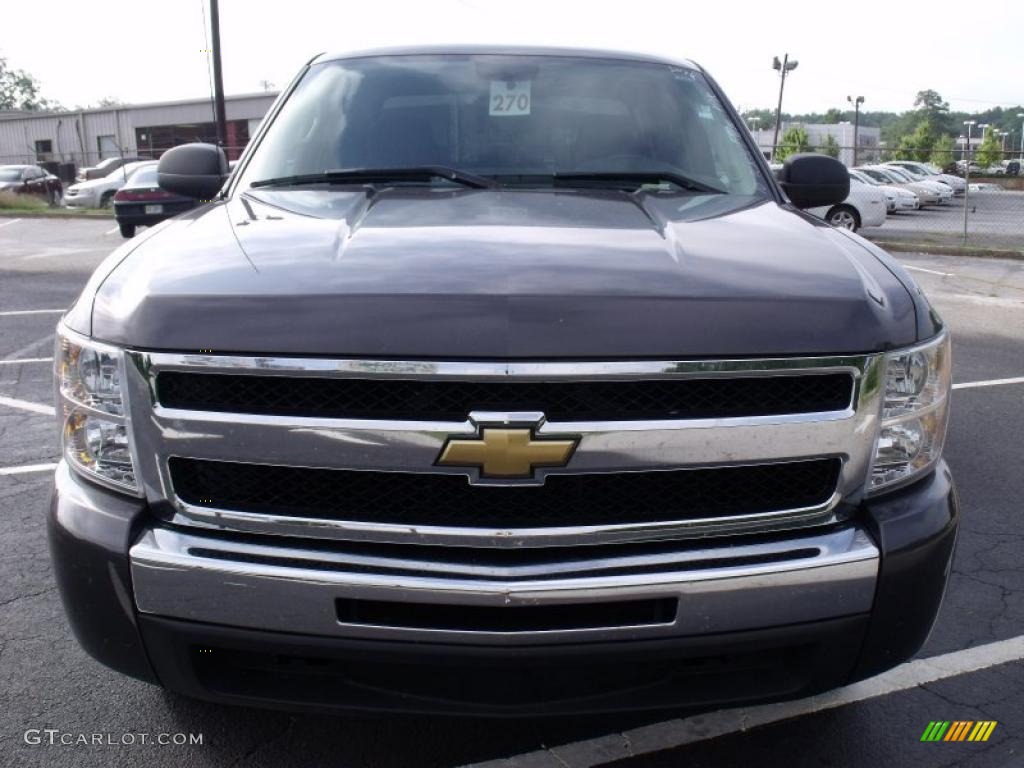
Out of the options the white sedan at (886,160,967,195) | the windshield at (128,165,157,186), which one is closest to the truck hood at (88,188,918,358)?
the windshield at (128,165,157,186)

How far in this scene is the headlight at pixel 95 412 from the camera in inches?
82.7

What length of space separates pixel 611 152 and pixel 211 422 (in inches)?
75.1

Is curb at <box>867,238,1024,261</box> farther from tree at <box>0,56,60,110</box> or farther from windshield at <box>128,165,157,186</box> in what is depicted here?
tree at <box>0,56,60,110</box>

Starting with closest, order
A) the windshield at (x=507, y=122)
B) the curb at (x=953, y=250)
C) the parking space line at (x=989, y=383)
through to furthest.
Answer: the windshield at (x=507, y=122)
the parking space line at (x=989, y=383)
the curb at (x=953, y=250)

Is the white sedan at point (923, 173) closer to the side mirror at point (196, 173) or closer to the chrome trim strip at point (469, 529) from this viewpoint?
the side mirror at point (196, 173)

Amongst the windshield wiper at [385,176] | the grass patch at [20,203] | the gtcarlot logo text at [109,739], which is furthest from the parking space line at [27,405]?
the grass patch at [20,203]

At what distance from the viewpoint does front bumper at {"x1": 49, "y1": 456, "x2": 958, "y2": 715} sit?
1990 millimetres

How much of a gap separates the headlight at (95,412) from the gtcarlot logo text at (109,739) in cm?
86

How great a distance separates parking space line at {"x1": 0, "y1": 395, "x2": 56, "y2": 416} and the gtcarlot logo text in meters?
3.67

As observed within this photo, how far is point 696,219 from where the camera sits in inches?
107

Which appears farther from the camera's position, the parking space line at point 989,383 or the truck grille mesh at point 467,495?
the parking space line at point 989,383

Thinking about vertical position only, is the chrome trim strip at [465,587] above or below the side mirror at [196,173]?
below

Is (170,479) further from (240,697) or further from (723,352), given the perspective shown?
(723,352)

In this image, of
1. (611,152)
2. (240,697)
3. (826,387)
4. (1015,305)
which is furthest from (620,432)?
(1015,305)
